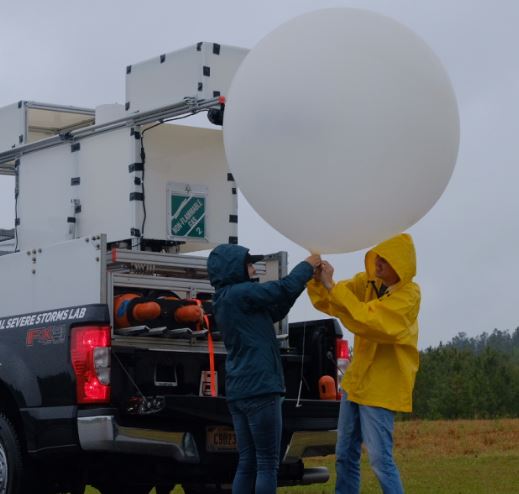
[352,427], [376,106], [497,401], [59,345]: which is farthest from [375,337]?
[497,401]

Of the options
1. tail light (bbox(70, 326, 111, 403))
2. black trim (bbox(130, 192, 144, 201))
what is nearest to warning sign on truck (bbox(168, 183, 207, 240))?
black trim (bbox(130, 192, 144, 201))

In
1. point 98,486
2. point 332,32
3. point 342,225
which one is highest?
point 332,32

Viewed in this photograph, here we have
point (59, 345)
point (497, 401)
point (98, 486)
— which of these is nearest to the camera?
point (59, 345)

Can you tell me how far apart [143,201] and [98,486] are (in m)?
1.92

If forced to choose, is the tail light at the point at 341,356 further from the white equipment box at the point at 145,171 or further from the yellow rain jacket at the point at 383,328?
the yellow rain jacket at the point at 383,328

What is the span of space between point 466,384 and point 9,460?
92.1 ft

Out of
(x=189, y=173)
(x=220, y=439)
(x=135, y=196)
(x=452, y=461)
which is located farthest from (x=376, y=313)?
(x=452, y=461)

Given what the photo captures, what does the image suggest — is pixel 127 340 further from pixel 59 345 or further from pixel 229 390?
pixel 229 390

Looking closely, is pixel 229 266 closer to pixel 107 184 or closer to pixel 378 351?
pixel 378 351

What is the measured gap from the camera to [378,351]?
704 cm

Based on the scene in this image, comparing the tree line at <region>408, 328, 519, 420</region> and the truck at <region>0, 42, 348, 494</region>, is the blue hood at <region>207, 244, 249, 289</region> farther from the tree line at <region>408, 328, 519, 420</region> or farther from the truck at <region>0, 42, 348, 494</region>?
the tree line at <region>408, 328, 519, 420</region>

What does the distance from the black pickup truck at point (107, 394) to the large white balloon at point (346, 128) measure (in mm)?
1673

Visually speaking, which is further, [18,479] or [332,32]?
[18,479]

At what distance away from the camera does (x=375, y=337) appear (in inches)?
270
